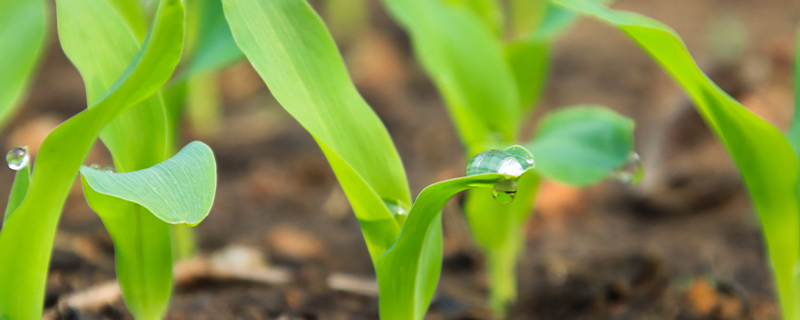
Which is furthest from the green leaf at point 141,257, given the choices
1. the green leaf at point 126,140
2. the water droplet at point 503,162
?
the water droplet at point 503,162

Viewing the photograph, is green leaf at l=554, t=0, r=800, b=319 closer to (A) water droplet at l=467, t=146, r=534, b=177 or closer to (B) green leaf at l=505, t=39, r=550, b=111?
(A) water droplet at l=467, t=146, r=534, b=177

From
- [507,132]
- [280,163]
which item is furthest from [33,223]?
[280,163]

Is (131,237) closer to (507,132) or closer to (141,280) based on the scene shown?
(141,280)

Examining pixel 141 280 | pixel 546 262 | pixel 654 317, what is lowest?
pixel 141 280

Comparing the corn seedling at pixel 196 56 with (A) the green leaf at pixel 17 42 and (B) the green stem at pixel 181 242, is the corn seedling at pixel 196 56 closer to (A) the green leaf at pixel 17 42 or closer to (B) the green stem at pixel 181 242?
(B) the green stem at pixel 181 242

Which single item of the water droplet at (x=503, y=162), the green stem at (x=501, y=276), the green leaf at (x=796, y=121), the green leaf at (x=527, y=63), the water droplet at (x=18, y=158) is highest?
the green leaf at (x=527, y=63)
